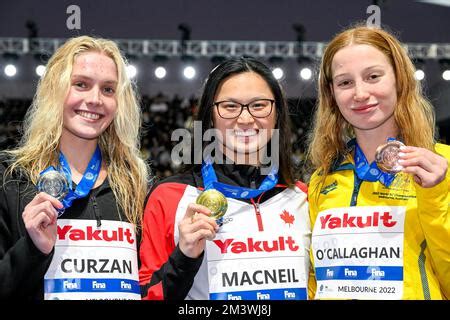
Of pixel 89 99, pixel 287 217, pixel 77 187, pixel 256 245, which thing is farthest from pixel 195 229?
pixel 89 99

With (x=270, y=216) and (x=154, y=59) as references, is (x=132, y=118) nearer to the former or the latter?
(x=270, y=216)

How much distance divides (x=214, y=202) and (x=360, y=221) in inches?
26.7

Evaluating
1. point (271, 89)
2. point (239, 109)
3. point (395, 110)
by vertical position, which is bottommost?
point (395, 110)

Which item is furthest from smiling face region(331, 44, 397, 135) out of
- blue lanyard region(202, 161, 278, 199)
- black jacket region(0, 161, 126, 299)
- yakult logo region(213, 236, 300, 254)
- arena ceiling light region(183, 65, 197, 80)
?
arena ceiling light region(183, 65, 197, 80)

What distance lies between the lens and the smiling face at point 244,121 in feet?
10.0

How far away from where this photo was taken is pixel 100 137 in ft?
11.0

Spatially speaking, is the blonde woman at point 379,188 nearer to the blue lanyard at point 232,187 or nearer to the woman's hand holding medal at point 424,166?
the woman's hand holding medal at point 424,166

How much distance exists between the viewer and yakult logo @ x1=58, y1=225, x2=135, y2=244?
9.47 feet

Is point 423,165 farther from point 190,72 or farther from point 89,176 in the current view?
point 190,72

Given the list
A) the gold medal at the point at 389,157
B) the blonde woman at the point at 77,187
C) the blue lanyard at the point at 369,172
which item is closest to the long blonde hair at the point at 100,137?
the blonde woman at the point at 77,187

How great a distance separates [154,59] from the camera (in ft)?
38.2

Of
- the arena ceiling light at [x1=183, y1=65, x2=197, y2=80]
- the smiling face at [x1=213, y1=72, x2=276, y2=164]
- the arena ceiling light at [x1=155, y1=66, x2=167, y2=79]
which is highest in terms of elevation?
the arena ceiling light at [x1=155, y1=66, x2=167, y2=79]

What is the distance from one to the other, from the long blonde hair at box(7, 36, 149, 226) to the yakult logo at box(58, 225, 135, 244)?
105mm

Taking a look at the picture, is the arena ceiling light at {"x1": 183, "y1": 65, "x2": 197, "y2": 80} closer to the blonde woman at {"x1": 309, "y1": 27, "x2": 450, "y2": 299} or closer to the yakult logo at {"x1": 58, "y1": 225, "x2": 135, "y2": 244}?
the blonde woman at {"x1": 309, "y1": 27, "x2": 450, "y2": 299}
